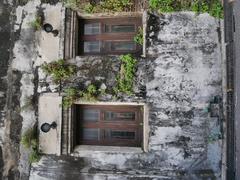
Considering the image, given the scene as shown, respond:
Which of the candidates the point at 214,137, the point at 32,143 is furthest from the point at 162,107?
the point at 32,143

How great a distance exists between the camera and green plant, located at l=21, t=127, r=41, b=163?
8969 mm

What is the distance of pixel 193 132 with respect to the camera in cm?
865

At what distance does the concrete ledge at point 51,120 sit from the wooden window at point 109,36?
1.23 meters

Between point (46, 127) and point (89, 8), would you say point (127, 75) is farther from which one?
point (46, 127)

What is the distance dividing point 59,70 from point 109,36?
1.33m

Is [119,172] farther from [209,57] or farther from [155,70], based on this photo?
[209,57]

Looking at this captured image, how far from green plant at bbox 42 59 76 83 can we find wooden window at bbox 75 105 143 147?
72cm

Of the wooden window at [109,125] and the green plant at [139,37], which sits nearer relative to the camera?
the green plant at [139,37]

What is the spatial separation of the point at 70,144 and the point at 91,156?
51 centimetres

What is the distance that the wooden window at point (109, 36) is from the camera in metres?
9.20

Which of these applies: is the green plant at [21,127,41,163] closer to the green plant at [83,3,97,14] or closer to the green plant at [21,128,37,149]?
the green plant at [21,128,37,149]

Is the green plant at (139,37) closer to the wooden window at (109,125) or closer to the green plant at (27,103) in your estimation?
the wooden window at (109,125)

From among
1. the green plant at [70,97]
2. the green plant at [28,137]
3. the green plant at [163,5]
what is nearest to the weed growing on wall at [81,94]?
the green plant at [70,97]

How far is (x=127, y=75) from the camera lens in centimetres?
884
